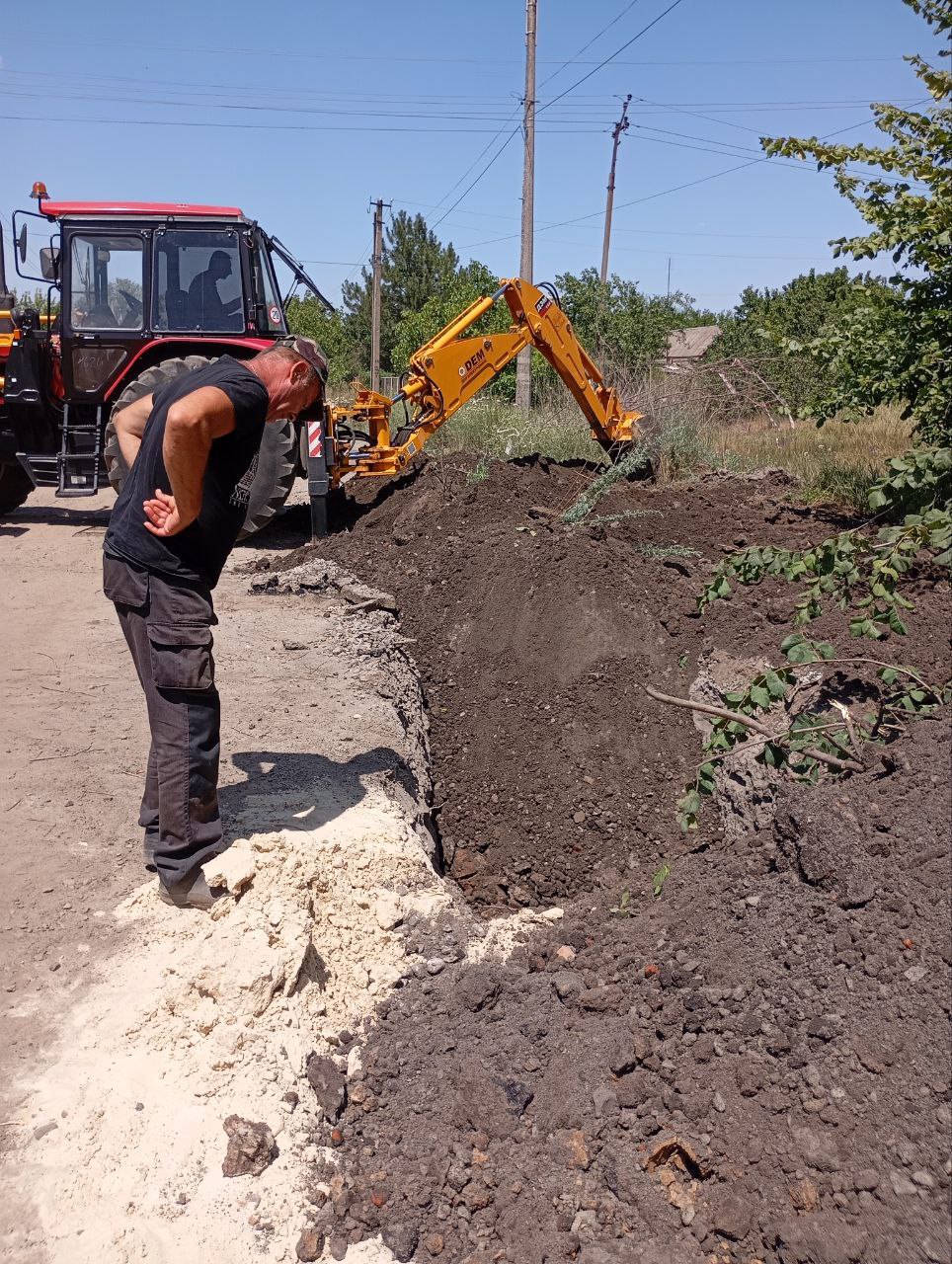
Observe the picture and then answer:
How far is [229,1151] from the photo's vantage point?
260 centimetres

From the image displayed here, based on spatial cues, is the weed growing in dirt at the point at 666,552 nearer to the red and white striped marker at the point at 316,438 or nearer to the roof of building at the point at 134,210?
the red and white striped marker at the point at 316,438

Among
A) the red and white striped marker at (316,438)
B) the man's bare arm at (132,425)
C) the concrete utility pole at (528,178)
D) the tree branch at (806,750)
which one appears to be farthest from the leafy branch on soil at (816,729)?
the concrete utility pole at (528,178)

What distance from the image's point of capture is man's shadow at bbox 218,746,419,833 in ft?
13.5

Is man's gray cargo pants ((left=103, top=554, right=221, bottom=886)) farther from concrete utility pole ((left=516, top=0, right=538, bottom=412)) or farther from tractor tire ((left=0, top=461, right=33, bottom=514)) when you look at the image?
concrete utility pole ((left=516, top=0, right=538, bottom=412))

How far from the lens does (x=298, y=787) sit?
4461mm

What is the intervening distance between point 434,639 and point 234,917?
397cm

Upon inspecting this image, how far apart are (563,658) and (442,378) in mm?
4249

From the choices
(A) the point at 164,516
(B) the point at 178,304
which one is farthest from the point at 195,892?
(B) the point at 178,304

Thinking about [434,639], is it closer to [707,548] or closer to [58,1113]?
[707,548]

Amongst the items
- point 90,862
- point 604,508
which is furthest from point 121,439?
point 604,508

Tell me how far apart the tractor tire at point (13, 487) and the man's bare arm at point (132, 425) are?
8.27 m

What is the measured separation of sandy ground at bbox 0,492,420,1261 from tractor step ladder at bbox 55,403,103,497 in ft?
6.94

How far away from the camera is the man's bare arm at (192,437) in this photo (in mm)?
3213

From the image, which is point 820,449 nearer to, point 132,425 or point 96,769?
point 96,769
